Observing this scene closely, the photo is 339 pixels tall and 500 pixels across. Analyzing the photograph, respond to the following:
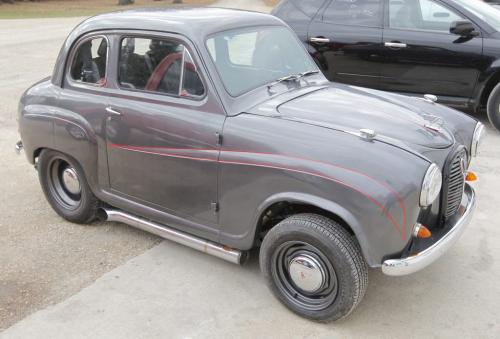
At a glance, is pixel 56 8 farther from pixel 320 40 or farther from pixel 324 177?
pixel 324 177

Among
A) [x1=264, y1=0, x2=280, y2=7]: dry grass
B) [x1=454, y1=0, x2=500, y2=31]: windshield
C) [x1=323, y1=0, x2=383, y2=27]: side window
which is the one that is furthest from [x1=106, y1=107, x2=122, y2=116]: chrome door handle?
[x1=264, y1=0, x2=280, y2=7]: dry grass

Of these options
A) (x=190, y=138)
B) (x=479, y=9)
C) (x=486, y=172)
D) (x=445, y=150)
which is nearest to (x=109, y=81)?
(x=190, y=138)

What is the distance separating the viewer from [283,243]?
10.3ft

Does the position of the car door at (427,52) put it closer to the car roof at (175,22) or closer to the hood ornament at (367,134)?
the car roof at (175,22)

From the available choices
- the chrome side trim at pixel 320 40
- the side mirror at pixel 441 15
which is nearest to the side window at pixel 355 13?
the chrome side trim at pixel 320 40

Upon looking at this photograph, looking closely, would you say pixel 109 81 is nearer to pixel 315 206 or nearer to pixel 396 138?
pixel 315 206

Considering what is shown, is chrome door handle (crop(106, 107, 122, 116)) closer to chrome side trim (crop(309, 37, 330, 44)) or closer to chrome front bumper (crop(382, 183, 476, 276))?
chrome front bumper (crop(382, 183, 476, 276))

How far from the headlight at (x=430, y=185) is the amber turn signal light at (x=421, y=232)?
171 millimetres

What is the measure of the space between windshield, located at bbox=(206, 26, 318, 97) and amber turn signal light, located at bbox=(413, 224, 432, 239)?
145 centimetres

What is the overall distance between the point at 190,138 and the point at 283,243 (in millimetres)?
943

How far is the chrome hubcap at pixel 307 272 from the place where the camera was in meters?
3.07

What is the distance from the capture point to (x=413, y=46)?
6.52 metres

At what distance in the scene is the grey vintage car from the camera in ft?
9.46

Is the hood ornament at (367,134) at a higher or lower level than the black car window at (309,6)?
lower
